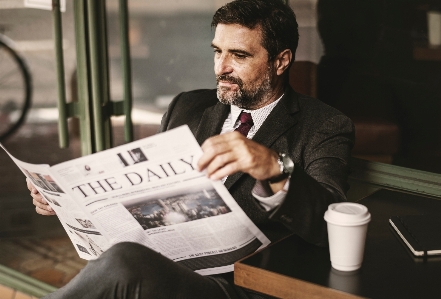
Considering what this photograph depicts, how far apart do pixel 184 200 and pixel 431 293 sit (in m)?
0.51

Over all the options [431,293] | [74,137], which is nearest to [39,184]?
[431,293]

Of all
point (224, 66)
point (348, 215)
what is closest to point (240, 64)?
point (224, 66)

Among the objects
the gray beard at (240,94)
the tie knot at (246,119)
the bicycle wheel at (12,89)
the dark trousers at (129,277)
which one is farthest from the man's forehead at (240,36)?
the bicycle wheel at (12,89)

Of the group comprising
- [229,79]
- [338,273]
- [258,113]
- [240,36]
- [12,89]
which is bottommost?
[12,89]

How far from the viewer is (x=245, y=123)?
178cm

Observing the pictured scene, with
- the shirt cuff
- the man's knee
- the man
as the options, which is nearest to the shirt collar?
the man

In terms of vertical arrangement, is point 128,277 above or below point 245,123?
below

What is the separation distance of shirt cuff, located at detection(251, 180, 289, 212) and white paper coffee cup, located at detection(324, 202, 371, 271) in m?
0.16

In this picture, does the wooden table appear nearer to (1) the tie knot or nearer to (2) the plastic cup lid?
(2) the plastic cup lid

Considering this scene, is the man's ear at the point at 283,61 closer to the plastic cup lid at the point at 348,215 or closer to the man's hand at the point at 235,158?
the man's hand at the point at 235,158

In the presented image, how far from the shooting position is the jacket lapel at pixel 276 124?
1.65 m

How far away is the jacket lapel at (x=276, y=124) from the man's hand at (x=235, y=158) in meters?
0.41

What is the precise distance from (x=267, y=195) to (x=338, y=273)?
0.25 m

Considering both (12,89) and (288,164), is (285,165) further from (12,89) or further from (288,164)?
(12,89)
